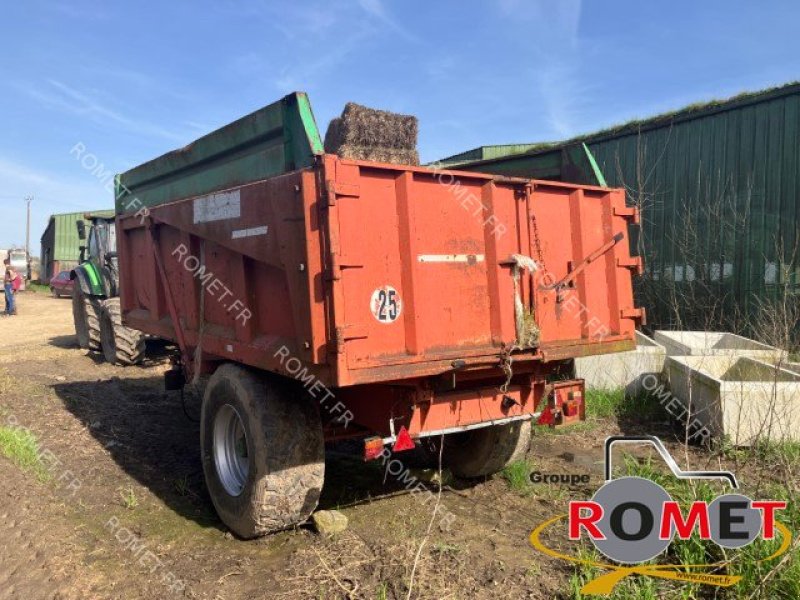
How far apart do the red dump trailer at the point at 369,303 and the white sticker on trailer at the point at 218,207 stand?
0.02 meters

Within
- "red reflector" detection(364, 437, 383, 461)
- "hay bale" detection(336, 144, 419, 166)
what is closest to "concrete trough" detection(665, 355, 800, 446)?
"red reflector" detection(364, 437, 383, 461)

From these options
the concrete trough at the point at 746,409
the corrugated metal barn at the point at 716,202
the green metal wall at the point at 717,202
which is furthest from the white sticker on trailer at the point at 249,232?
the green metal wall at the point at 717,202

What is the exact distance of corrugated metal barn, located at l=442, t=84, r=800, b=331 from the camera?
375 inches

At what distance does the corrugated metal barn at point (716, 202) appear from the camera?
952cm

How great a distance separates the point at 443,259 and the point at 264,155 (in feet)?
4.50

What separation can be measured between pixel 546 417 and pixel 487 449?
728 millimetres

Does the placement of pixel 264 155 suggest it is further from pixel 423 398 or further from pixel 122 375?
pixel 122 375

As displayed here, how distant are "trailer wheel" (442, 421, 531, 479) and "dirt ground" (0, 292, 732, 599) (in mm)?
157

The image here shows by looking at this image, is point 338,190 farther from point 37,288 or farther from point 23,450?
point 37,288

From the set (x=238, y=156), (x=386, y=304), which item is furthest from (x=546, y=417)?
(x=238, y=156)

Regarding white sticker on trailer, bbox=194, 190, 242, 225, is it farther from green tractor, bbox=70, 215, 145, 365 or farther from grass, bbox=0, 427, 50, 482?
green tractor, bbox=70, 215, 145, 365

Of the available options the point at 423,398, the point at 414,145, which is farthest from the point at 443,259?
the point at 414,145

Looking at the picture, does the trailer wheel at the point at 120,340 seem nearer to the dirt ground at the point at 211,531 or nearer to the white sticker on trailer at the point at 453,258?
the dirt ground at the point at 211,531

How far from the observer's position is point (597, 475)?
5.00m
